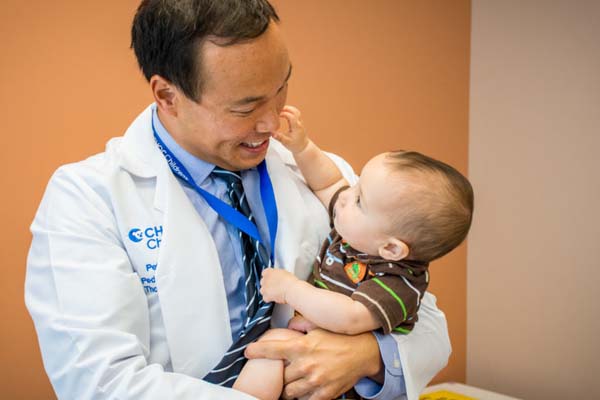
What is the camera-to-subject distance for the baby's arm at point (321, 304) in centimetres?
116

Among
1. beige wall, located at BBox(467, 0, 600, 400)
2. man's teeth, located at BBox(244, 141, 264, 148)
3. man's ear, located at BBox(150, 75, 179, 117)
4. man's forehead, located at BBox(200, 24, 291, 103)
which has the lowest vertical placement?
beige wall, located at BBox(467, 0, 600, 400)

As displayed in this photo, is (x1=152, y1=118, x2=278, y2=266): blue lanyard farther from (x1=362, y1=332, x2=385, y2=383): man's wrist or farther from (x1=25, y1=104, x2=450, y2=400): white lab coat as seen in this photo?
(x1=362, y1=332, x2=385, y2=383): man's wrist

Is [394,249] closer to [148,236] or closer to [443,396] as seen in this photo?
[148,236]

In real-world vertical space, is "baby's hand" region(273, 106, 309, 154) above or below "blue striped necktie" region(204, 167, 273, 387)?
above

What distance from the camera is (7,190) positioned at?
1818 millimetres

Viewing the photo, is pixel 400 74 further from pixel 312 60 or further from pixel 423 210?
pixel 423 210

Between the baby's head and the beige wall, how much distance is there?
1406mm

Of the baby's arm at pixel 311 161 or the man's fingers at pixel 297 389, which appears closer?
the man's fingers at pixel 297 389

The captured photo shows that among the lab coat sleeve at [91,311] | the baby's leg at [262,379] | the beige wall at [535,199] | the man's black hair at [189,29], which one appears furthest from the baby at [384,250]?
the beige wall at [535,199]

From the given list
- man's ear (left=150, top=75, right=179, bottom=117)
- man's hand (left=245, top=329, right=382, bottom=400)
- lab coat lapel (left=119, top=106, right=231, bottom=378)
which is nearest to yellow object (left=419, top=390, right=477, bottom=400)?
man's hand (left=245, top=329, right=382, bottom=400)

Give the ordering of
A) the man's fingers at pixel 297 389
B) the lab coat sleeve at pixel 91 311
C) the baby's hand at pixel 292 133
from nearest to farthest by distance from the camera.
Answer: the lab coat sleeve at pixel 91 311 → the man's fingers at pixel 297 389 → the baby's hand at pixel 292 133

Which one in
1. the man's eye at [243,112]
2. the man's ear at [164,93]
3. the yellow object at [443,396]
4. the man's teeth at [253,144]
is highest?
the man's ear at [164,93]

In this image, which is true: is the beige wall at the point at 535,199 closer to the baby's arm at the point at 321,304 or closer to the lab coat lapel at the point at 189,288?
the baby's arm at the point at 321,304

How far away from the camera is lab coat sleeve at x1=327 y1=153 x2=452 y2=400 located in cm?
125
